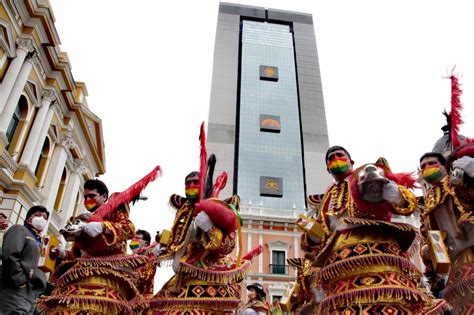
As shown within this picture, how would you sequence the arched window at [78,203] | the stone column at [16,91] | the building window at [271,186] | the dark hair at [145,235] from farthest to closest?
the building window at [271,186]
the arched window at [78,203]
the stone column at [16,91]
the dark hair at [145,235]

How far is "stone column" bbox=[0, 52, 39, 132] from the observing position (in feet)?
A: 39.2

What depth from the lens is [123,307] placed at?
313 centimetres

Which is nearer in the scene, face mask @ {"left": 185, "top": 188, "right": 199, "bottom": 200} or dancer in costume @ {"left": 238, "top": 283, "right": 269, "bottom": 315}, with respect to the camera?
face mask @ {"left": 185, "top": 188, "right": 199, "bottom": 200}

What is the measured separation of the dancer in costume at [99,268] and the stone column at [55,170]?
12.6 meters

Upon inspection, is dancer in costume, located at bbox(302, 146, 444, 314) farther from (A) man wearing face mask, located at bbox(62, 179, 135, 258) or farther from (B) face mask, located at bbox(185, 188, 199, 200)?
(A) man wearing face mask, located at bbox(62, 179, 135, 258)

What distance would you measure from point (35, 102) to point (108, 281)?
13257 millimetres

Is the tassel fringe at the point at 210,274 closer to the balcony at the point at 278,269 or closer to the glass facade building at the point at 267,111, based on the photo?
the balcony at the point at 278,269

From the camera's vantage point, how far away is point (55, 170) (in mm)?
15680

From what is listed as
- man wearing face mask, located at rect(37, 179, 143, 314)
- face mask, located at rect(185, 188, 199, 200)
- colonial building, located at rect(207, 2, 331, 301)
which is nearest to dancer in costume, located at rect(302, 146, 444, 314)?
face mask, located at rect(185, 188, 199, 200)

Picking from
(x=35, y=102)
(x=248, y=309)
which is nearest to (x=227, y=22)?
(x=35, y=102)

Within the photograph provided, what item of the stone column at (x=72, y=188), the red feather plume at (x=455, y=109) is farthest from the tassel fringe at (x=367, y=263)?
the stone column at (x=72, y=188)

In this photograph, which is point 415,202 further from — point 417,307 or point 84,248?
point 84,248

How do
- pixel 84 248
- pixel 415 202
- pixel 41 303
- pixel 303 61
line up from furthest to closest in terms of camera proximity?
pixel 303 61 < pixel 84 248 < pixel 41 303 < pixel 415 202

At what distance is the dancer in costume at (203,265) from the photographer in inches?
116
